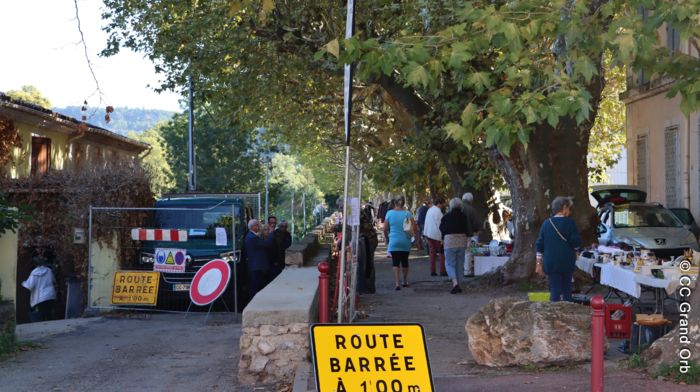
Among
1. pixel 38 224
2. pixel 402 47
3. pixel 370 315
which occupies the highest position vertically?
pixel 402 47

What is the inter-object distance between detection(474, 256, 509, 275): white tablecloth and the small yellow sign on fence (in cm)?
675

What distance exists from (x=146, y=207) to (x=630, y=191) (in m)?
13.7

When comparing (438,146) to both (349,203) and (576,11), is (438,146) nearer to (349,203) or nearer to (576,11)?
(349,203)

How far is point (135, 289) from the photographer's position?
17.3 m

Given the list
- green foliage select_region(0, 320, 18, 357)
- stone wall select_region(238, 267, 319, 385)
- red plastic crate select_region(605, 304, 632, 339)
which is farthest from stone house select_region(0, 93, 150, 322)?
red plastic crate select_region(605, 304, 632, 339)

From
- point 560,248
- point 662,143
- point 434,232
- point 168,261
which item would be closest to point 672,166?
point 662,143

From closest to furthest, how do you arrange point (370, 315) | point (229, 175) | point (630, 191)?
1. point (370, 315)
2. point (630, 191)
3. point (229, 175)

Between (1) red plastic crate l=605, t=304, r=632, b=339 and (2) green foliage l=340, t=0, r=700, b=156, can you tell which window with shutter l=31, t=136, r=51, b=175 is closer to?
(1) red plastic crate l=605, t=304, r=632, b=339

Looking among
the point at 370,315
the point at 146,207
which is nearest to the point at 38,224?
the point at 146,207

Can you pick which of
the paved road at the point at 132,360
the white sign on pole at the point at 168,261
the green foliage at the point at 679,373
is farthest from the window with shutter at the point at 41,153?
the green foliage at the point at 679,373

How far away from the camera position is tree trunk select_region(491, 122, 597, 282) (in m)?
18.1

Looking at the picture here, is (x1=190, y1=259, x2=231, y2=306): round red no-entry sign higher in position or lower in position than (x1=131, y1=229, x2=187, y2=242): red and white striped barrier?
lower

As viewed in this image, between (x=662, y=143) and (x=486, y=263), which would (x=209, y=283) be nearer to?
(x=486, y=263)

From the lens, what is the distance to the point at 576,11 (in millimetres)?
8531
